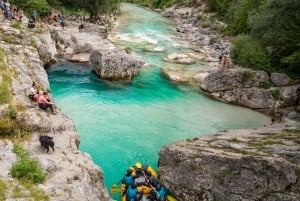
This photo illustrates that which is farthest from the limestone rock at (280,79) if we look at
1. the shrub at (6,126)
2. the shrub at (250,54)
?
the shrub at (6,126)

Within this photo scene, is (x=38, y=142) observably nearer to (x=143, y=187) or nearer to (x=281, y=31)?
(x=143, y=187)

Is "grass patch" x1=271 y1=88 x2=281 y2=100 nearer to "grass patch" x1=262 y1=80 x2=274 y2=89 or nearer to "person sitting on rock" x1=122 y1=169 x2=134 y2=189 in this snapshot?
"grass patch" x1=262 y1=80 x2=274 y2=89

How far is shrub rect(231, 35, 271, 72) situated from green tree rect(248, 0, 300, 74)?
90 centimetres

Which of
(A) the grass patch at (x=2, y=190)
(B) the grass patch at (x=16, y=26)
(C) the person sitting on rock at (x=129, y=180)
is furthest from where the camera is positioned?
(B) the grass patch at (x=16, y=26)

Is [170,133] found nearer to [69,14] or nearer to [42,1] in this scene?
[42,1]

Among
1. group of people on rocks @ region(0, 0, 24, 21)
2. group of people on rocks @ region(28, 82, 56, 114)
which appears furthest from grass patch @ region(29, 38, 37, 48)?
group of people on rocks @ region(28, 82, 56, 114)

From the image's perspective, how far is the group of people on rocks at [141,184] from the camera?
17469mm

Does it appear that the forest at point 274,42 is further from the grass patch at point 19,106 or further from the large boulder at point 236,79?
the grass patch at point 19,106

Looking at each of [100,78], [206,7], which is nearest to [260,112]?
[100,78]

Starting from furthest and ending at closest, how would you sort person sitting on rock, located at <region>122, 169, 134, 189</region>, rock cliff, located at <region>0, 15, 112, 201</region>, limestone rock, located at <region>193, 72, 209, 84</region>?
1. limestone rock, located at <region>193, 72, 209, 84</region>
2. person sitting on rock, located at <region>122, 169, 134, 189</region>
3. rock cliff, located at <region>0, 15, 112, 201</region>

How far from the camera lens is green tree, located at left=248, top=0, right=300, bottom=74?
33.0 meters

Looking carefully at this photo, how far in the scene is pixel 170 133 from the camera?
86.2 feet

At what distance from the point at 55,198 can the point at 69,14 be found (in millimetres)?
46347

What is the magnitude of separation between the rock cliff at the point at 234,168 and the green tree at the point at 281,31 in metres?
15.9
